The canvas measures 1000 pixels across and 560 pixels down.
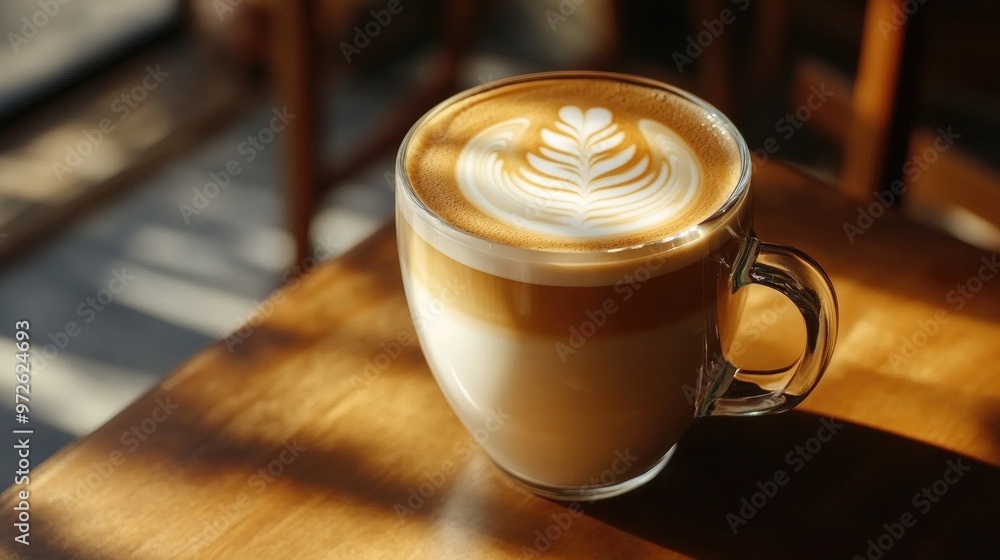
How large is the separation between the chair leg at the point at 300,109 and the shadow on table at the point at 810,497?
0.90m

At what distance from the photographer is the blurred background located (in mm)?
1419

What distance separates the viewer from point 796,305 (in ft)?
1.68

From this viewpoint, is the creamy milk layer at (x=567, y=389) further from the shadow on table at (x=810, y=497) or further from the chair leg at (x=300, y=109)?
the chair leg at (x=300, y=109)

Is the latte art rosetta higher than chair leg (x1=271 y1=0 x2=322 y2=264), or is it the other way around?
the latte art rosetta

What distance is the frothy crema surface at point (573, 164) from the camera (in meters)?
0.48

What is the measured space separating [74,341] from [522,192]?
3.84 feet

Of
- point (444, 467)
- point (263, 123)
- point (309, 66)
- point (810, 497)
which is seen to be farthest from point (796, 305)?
point (263, 123)

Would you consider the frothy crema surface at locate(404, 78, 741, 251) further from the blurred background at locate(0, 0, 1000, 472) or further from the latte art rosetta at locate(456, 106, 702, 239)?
the blurred background at locate(0, 0, 1000, 472)

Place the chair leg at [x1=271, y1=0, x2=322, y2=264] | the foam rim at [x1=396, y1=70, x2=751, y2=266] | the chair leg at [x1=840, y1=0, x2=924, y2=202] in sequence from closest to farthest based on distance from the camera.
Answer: the foam rim at [x1=396, y1=70, x2=751, y2=266] → the chair leg at [x1=840, y1=0, x2=924, y2=202] → the chair leg at [x1=271, y1=0, x2=322, y2=264]

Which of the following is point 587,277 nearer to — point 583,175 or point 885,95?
point 583,175

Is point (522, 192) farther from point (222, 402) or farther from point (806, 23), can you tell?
point (806, 23)

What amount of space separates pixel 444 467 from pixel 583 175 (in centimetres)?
19

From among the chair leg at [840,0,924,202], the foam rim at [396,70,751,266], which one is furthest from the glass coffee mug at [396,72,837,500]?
the chair leg at [840,0,924,202]

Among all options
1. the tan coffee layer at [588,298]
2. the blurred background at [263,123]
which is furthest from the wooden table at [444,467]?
the blurred background at [263,123]
